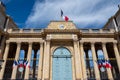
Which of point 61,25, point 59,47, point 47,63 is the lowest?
point 47,63

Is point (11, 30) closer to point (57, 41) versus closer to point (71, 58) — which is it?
point (57, 41)

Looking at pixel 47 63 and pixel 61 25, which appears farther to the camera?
pixel 61 25

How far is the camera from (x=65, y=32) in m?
29.9

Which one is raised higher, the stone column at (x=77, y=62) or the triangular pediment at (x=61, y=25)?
the triangular pediment at (x=61, y=25)

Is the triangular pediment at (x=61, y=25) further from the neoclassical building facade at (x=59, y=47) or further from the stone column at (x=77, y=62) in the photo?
the stone column at (x=77, y=62)

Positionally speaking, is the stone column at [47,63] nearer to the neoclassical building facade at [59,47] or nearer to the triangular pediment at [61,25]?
the neoclassical building facade at [59,47]

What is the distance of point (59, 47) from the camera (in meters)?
29.5

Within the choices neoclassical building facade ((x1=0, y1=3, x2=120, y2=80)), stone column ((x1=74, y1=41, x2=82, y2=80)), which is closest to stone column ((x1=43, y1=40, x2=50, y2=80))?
neoclassical building facade ((x1=0, y1=3, x2=120, y2=80))

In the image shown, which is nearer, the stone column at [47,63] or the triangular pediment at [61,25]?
the stone column at [47,63]

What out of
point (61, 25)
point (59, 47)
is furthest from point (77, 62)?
point (61, 25)

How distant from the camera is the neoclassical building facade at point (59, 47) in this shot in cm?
2673

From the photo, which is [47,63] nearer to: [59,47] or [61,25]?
[59,47]

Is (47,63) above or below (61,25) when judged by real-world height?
below

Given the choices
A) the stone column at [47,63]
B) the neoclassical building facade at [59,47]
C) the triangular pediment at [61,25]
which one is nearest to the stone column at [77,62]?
the neoclassical building facade at [59,47]
